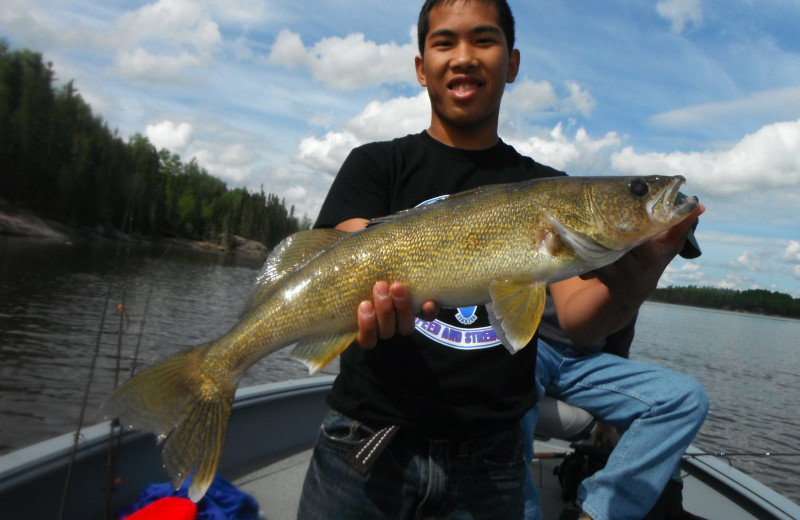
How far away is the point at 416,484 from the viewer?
2.20 m

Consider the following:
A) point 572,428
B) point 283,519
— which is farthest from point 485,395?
point 283,519

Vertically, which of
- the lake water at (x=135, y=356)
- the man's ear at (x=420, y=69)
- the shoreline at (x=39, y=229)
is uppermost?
the man's ear at (x=420, y=69)

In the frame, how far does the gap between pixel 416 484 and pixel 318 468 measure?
0.45 m

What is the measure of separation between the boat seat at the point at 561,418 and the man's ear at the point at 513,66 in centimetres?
248

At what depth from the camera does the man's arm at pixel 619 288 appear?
87.8 inches

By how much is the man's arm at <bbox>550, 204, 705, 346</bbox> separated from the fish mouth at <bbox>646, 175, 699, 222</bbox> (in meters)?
0.05

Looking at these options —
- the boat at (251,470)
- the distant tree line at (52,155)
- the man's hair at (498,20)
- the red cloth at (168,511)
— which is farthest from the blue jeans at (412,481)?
the distant tree line at (52,155)

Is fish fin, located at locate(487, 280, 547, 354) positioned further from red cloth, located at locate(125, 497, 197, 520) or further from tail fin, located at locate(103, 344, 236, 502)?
red cloth, located at locate(125, 497, 197, 520)

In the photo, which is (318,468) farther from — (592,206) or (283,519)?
(283,519)

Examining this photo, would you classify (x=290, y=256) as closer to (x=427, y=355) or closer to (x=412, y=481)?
(x=427, y=355)

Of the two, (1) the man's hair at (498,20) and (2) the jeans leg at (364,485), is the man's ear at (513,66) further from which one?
(2) the jeans leg at (364,485)

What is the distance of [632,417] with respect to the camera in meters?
3.77

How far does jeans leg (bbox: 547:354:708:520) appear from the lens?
347 cm

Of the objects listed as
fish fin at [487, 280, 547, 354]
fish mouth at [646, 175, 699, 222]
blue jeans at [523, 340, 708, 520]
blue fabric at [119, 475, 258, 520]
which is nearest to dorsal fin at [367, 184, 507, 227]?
fish fin at [487, 280, 547, 354]
